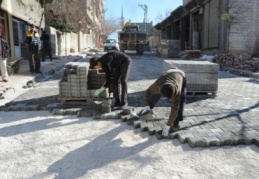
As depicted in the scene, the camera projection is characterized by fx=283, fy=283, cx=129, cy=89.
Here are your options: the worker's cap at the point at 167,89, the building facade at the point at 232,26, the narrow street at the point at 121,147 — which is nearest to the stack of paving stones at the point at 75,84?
the narrow street at the point at 121,147

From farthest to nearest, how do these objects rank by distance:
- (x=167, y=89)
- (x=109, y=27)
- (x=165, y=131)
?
(x=109, y=27), (x=165, y=131), (x=167, y=89)

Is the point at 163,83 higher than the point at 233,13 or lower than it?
lower

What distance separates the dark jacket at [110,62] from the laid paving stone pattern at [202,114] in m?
0.69

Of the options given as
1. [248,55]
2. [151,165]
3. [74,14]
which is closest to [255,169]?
[151,165]

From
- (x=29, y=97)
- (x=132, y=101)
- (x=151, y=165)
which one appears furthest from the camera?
(x=29, y=97)

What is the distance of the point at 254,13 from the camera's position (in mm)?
17000

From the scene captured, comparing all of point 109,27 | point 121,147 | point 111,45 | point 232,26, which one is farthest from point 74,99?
point 109,27

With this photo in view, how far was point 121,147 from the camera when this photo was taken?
3.84 m

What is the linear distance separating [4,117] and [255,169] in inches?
168

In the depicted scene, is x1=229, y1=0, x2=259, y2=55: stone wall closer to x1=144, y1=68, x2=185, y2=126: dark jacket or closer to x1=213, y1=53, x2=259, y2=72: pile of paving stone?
x1=213, y1=53, x2=259, y2=72: pile of paving stone

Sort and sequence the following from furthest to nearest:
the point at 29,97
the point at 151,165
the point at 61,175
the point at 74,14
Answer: the point at 74,14 < the point at 29,97 < the point at 151,165 < the point at 61,175

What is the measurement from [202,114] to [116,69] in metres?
1.83

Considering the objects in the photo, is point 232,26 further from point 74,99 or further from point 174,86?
point 174,86

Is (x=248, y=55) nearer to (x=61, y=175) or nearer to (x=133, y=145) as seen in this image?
(x=133, y=145)
